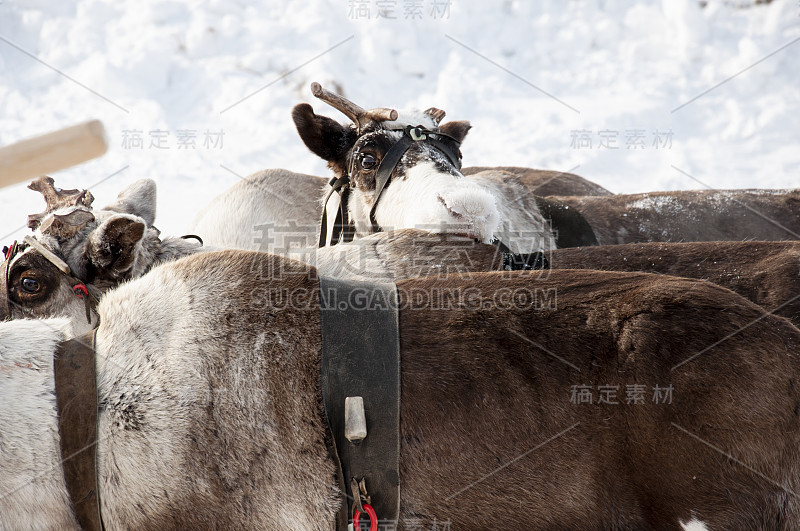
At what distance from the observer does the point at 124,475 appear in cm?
181

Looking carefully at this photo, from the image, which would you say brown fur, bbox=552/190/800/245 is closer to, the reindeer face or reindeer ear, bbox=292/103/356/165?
reindeer ear, bbox=292/103/356/165

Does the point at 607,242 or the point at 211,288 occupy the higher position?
the point at 607,242

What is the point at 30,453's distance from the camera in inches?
70.9

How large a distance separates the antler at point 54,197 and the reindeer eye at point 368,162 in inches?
61.5

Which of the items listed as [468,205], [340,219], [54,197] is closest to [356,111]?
[340,219]

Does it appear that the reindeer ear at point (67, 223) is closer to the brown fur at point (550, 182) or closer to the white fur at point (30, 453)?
the white fur at point (30, 453)

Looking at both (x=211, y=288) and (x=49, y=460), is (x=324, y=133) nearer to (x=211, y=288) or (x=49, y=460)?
(x=211, y=288)

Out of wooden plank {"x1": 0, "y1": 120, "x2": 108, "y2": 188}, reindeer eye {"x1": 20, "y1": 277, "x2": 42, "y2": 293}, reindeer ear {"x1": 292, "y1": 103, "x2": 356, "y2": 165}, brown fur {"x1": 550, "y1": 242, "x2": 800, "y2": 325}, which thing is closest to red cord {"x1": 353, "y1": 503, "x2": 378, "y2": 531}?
wooden plank {"x1": 0, "y1": 120, "x2": 108, "y2": 188}

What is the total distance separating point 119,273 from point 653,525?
7.84 ft

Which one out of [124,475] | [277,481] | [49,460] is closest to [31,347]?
[49,460]

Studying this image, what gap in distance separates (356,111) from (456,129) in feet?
2.54

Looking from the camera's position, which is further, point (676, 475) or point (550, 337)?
point (550, 337)

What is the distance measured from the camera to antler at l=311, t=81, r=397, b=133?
399 centimetres

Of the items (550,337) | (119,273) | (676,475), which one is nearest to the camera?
(676,475)
